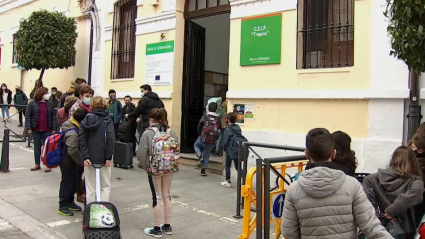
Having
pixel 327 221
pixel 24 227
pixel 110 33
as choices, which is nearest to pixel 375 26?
pixel 327 221

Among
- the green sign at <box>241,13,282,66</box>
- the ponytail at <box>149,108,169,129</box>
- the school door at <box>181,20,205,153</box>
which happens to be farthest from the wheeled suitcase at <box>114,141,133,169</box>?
the ponytail at <box>149,108,169,129</box>

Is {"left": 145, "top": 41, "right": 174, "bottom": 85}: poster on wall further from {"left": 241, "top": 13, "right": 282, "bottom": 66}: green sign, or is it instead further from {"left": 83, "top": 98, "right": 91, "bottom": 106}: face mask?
{"left": 83, "top": 98, "right": 91, "bottom": 106}: face mask

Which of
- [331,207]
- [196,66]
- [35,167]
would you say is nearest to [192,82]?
[196,66]

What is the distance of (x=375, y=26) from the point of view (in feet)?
20.5

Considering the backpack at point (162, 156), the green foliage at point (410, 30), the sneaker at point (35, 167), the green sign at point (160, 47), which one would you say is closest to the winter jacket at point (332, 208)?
the green foliage at point (410, 30)

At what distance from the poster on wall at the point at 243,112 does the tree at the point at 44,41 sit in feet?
22.9

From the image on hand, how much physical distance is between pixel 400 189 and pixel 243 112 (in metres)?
4.90

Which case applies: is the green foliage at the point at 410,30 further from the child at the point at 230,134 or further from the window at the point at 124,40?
the window at the point at 124,40

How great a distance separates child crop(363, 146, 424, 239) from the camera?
3.17 meters

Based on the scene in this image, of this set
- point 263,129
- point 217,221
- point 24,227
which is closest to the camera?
point 24,227

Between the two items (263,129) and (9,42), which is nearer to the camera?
(263,129)

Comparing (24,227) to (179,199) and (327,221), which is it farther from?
(327,221)

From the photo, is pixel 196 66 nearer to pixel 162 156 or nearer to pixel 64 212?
pixel 64 212

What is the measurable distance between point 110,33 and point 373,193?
989 cm
